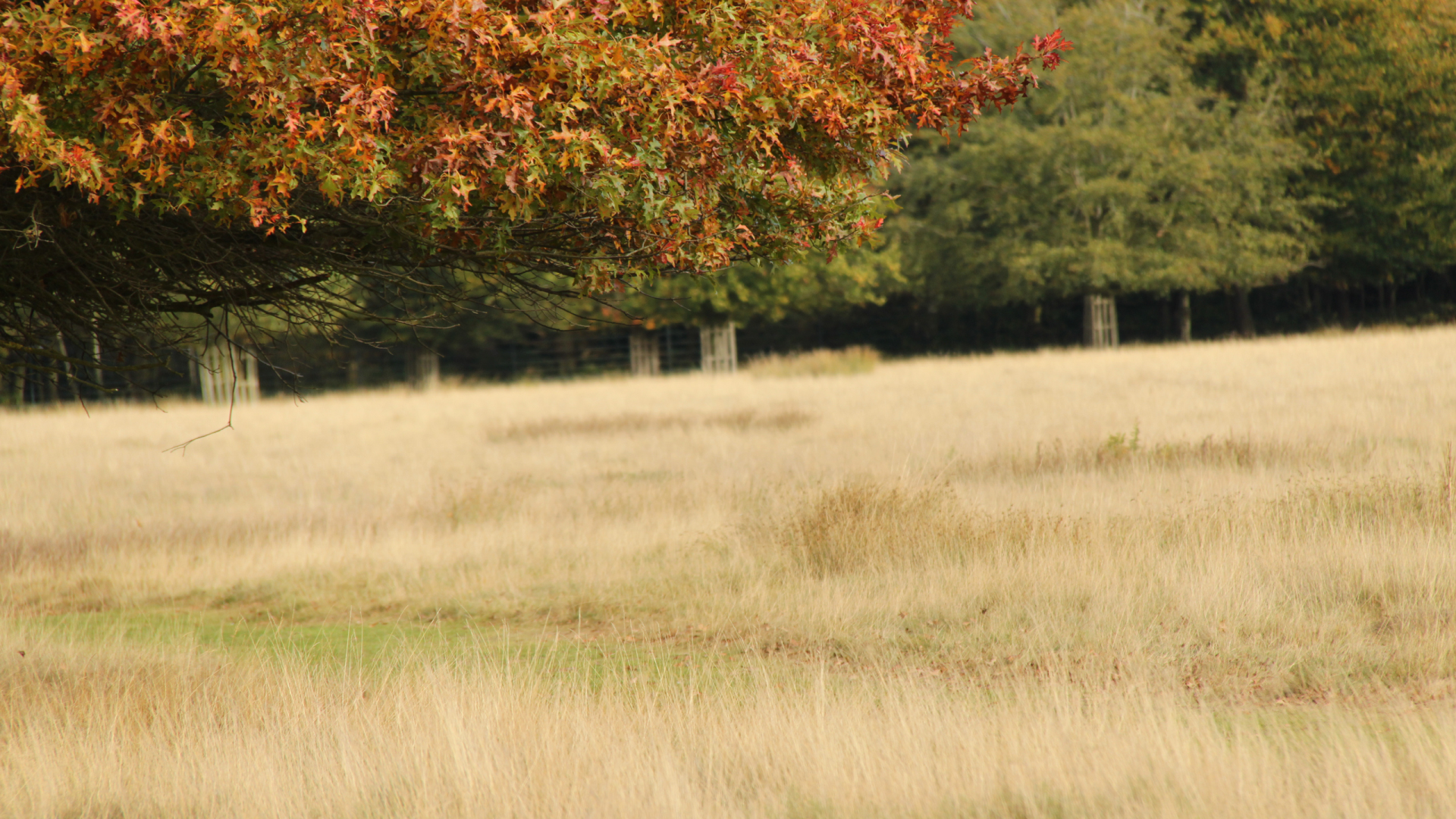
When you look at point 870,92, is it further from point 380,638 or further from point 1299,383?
point 1299,383

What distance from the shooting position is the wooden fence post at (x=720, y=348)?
39062 mm

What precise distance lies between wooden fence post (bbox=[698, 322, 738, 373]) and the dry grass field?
21682 mm

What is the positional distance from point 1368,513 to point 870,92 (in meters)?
5.54

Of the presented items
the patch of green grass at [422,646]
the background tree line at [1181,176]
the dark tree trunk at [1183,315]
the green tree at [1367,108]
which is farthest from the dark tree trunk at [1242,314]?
the patch of green grass at [422,646]

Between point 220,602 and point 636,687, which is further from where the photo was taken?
point 220,602

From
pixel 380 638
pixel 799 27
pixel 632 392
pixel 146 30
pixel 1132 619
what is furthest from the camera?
pixel 632 392

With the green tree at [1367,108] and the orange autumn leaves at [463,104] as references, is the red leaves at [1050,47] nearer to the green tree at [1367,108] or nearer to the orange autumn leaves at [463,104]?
the orange autumn leaves at [463,104]

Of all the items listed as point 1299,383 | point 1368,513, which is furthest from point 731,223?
point 1299,383

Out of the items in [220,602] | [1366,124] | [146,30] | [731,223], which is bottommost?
[220,602]

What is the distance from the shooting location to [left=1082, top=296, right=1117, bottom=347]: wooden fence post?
39.7 metres

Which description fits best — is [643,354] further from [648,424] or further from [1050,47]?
[1050,47]

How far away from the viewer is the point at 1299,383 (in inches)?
750

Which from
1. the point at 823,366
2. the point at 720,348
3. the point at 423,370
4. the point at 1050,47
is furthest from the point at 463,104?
the point at 423,370

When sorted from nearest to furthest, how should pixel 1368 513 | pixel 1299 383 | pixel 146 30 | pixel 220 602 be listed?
pixel 146 30 < pixel 1368 513 < pixel 220 602 < pixel 1299 383
